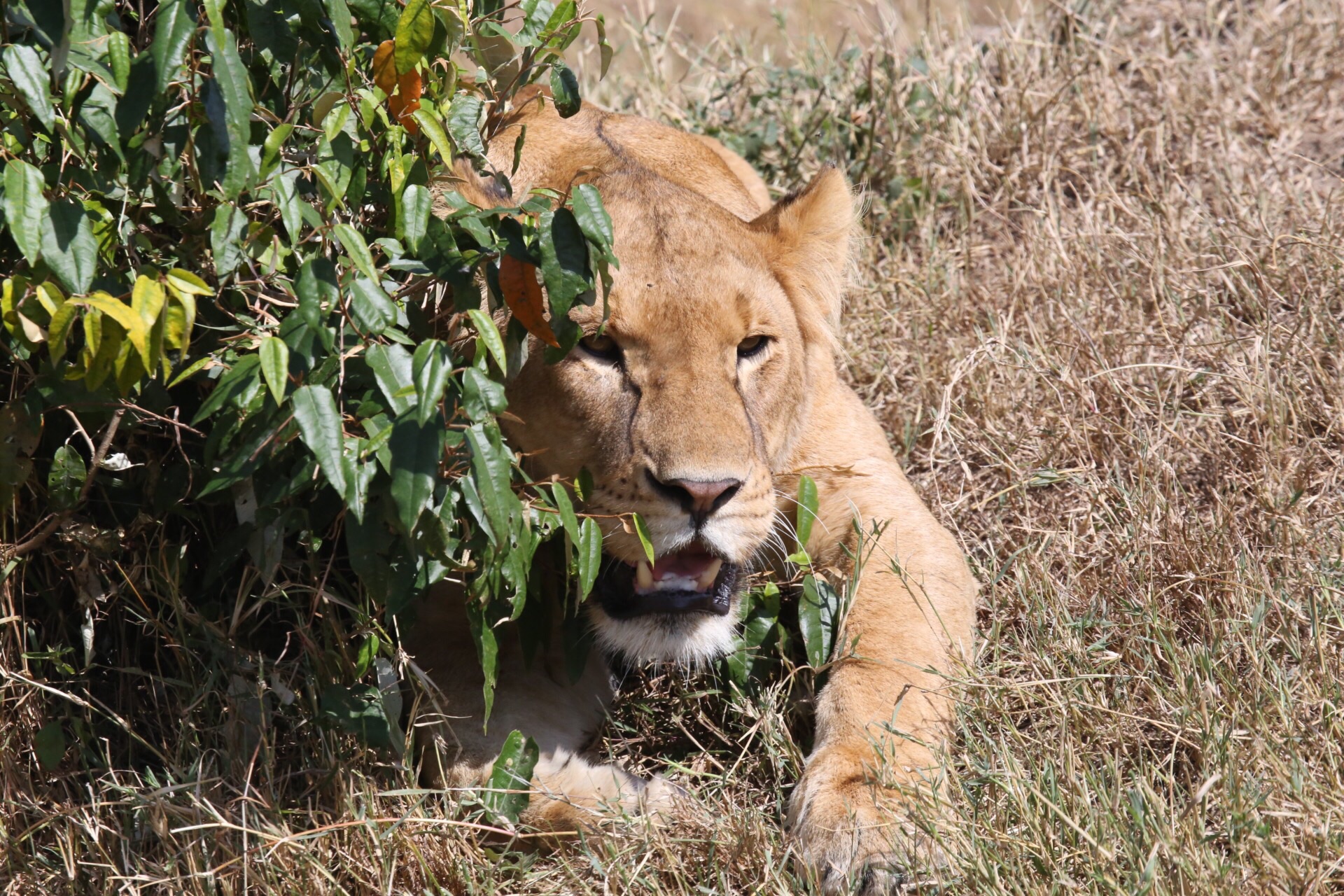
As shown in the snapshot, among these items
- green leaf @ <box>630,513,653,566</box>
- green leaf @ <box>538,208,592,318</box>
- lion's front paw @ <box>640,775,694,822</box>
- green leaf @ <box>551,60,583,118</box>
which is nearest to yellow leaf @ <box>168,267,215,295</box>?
green leaf @ <box>538,208,592,318</box>

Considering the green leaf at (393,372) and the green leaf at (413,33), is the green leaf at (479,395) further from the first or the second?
the green leaf at (413,33)

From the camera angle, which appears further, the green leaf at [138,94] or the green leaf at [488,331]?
the green leaf at [488,331]

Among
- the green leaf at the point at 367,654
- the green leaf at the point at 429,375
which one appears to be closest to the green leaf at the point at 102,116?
the green leaf at the point at 429,375

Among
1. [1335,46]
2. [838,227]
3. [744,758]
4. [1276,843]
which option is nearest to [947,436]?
[838,227]

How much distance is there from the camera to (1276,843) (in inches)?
100

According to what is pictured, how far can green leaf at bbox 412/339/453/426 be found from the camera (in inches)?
86.3

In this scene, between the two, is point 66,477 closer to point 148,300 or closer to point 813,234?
point 148,300

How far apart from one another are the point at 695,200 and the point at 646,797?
5.26ft

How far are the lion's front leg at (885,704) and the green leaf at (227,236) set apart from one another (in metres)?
1.66

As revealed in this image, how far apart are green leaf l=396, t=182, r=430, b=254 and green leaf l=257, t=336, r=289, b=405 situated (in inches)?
→ 14.7

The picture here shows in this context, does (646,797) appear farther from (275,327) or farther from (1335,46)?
(1335,46)

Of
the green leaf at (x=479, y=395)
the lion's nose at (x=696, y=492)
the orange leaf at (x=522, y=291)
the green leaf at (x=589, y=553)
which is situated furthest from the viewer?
the lion's nose at (x=696, y=492)

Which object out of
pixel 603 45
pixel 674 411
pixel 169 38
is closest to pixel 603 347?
pixel 674 411

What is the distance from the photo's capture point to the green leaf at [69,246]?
2207mm
